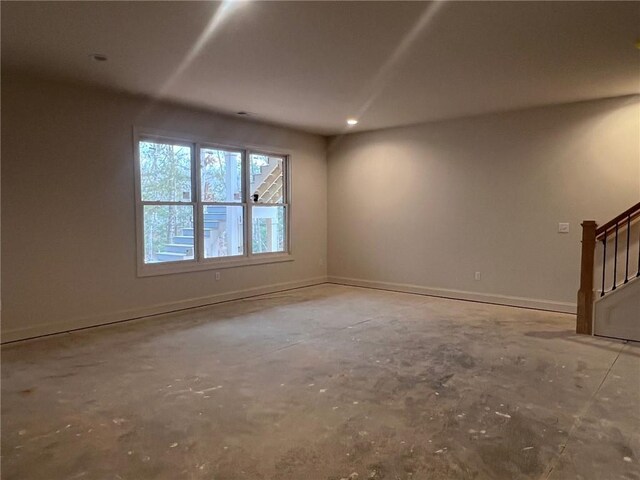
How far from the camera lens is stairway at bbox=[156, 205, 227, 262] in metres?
5.55

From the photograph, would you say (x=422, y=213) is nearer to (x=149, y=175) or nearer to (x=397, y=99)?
(x=397, y=99)

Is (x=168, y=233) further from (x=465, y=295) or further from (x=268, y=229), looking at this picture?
(x=465, y=295)

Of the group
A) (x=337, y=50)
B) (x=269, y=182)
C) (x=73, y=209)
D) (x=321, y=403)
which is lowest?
(x=321, y=403)

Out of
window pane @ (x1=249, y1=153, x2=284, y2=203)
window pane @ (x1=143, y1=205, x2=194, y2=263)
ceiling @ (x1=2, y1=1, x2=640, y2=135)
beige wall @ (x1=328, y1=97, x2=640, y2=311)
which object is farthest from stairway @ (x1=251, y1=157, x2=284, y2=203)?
ceiling @ (x1=2, y1=1, x2=640, y2=135)

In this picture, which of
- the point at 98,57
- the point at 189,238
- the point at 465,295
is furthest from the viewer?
the point at 465,295

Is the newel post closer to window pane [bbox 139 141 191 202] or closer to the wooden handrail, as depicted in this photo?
the wooden handrail

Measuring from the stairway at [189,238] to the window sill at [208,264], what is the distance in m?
0.10

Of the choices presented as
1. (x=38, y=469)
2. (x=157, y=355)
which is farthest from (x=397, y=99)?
(x=38, y=469)

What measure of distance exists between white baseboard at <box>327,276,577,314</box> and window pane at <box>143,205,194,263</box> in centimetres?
284

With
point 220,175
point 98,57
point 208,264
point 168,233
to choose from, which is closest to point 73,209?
point 168,233

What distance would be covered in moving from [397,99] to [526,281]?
111 inches

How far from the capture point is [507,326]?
4785 mm

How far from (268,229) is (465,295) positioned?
304 centimetres

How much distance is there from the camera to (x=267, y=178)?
6.85m
